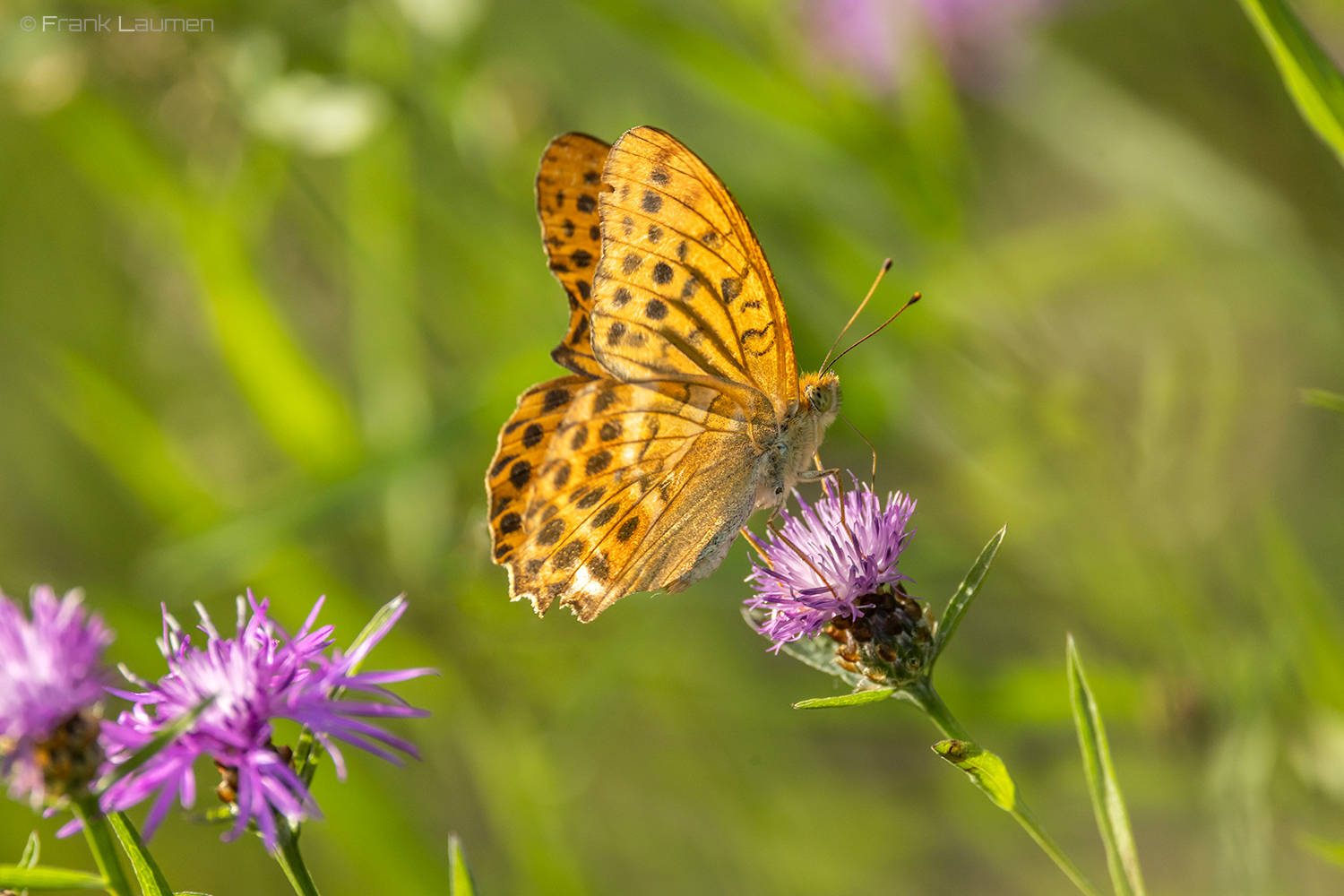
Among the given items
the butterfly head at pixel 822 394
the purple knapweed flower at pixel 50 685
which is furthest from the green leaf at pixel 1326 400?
the purple knapweed flower at pixel 50 685

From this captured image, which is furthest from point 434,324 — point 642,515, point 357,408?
point 642,515

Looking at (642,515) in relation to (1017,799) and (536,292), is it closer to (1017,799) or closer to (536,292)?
(1017,799)

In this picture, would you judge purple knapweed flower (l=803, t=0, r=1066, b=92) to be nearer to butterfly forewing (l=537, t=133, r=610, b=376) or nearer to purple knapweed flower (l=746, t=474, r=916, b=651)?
butterfly forewing (l=537, t=133, r=610, b=376)

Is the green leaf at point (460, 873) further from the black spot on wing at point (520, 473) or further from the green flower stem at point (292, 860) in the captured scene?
the black spot on wing at point (520, 473)

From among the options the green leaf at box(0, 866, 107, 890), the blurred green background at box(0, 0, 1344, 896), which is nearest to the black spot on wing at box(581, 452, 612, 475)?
the blurred green background at box(0, 0, 1344, 896)

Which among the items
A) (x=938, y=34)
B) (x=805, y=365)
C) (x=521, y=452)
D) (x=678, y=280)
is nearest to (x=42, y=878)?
(x=521, y=452)
